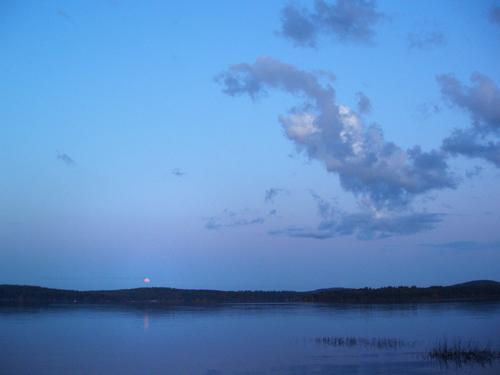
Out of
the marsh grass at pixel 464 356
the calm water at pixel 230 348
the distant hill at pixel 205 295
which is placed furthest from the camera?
the distant hill at pixel 205 295

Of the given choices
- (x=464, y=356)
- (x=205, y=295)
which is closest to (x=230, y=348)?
(x=464, y=356)

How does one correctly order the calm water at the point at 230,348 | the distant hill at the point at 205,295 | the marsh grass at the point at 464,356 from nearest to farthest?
the calm water at the point at 230,348
the marsh grass at the point at 464,356
the distant hill at the point at 205,295

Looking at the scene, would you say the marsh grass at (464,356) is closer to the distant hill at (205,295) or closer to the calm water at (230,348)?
the calm water at (230,348)

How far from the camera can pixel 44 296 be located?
494 feet

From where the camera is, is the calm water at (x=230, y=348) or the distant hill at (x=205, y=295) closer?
the calm water at (x=230, y=348)

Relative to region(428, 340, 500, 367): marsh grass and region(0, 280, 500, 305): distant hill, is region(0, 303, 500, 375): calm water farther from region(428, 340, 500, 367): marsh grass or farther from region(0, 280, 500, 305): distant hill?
region(0, 280, 500, 305): distant hill

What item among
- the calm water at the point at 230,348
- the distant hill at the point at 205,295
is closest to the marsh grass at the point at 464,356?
the calm water at the point at 230,348

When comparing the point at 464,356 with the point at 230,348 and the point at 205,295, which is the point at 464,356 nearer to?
the point at 230,348

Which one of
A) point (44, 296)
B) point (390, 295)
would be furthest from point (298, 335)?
point (44, 296)

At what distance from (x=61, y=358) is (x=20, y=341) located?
397 inches

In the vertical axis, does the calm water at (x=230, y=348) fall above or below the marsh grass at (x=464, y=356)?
below

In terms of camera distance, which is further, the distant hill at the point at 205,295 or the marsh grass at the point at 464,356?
the distant hill at the point at 205,295

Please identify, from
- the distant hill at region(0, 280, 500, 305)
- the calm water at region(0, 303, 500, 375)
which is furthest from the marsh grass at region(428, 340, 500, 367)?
the distant hill at region(0, 280, 500, 305)

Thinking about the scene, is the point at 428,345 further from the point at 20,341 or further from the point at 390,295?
the point at 390,295
